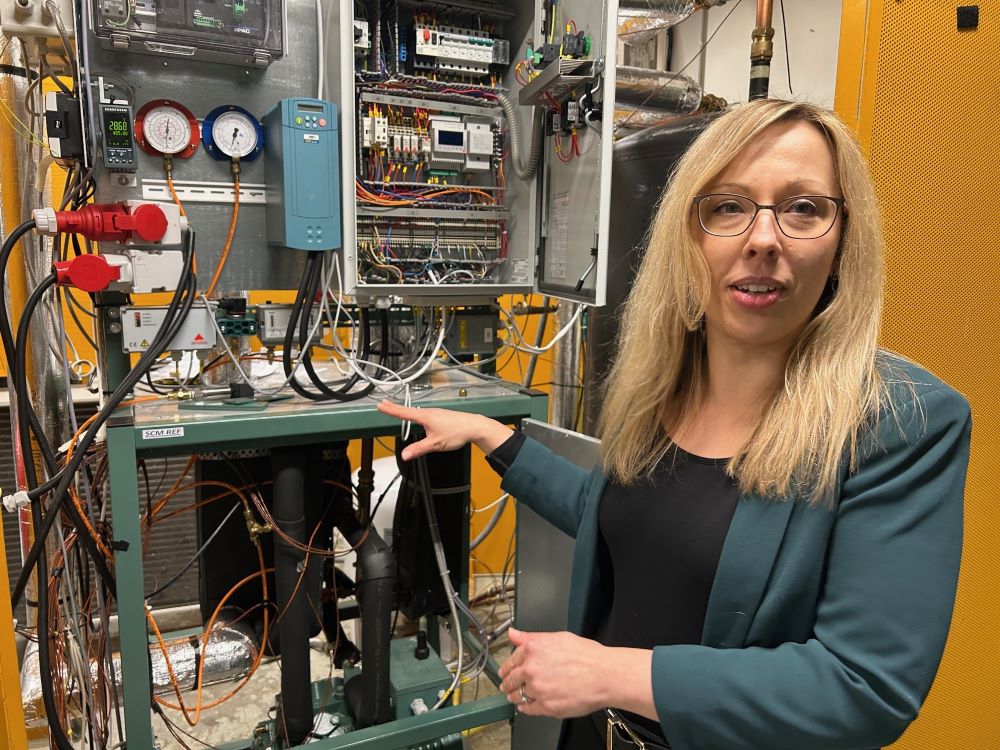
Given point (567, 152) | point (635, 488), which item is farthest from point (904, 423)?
point (567, 152)

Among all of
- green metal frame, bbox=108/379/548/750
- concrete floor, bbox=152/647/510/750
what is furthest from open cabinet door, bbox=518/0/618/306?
concrete floor, bbox=152/647/510/750

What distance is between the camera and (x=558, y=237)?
5.42 feet

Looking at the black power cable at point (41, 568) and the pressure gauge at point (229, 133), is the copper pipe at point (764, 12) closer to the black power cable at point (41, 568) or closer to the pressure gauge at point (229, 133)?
the pressure gauge at point (229, 133)

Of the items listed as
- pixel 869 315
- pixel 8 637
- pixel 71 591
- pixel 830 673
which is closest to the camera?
pixel 830 673

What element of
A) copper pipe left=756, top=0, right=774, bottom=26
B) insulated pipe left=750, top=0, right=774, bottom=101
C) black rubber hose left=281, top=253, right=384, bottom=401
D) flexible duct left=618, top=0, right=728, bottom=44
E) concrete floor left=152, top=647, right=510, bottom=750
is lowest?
concrete floor left=152, top=647, right=510, bottom=750

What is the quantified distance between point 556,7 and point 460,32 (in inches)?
9.8

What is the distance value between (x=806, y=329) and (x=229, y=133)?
1249 millimetres

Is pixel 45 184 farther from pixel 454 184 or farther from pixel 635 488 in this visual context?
pixel 635 488

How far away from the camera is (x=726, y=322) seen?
3.21 ft

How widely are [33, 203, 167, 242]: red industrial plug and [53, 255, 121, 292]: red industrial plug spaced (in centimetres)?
7

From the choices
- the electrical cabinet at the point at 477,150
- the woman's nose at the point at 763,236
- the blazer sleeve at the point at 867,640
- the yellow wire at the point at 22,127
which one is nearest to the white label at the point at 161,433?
the electrical cabinet at the point at 477,150

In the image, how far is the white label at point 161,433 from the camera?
4.13ft

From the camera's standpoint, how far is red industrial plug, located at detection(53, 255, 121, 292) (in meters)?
1.23

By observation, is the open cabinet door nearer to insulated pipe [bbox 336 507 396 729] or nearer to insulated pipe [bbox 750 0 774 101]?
insulated pipe [bbox 750 0 774 101]
